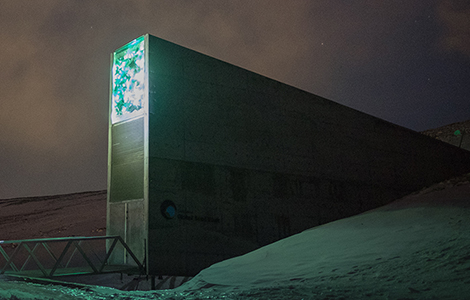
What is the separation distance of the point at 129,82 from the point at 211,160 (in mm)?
2825

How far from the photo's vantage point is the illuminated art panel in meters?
9.88

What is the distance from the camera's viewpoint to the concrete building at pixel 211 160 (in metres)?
9.54

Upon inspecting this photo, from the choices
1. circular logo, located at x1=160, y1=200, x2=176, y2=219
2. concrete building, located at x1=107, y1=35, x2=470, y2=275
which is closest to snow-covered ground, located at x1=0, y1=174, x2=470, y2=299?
concrete building, located at x1=107, y1=35, x2=470, y2=275

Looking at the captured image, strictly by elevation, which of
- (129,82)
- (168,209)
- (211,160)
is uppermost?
(129,82)

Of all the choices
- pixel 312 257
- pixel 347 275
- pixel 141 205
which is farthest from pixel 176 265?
pixel 347 275

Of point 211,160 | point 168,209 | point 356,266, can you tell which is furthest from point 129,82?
point 356,266

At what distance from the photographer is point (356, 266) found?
6.43m

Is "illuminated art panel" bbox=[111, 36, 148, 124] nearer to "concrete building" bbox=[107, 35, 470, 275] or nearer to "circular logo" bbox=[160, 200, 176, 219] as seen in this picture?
"concrete building" bbox=[107, 35, 470, 275]

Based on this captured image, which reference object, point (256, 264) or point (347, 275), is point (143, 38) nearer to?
point (256, 264)

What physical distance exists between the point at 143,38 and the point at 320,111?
6.71 meters

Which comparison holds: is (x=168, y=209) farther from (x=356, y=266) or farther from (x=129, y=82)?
(x=356, y=266)

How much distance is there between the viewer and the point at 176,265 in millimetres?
9438

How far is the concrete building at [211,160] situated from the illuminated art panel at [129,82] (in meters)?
0.03

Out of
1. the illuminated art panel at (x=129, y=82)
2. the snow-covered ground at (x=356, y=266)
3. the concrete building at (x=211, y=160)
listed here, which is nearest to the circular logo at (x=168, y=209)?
the concrete building at (x=211, y=160)
